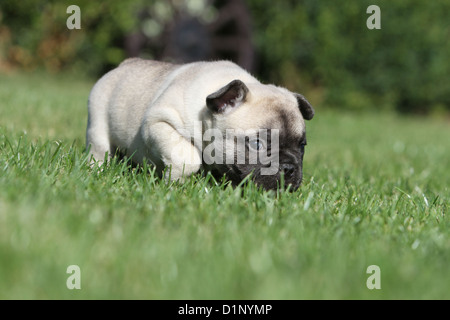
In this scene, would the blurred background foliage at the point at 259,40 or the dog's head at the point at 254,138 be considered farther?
the blurred background foliage at the point at 259,40

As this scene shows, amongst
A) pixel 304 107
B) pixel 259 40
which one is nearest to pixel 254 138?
pixel 304 107

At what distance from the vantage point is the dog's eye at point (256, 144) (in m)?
3.13

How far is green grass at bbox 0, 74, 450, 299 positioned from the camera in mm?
1690

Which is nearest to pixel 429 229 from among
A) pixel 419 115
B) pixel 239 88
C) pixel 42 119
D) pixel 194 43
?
pixel 239 88

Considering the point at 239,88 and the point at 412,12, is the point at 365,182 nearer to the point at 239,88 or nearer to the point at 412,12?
the point at 239,88

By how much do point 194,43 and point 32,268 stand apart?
446 inches

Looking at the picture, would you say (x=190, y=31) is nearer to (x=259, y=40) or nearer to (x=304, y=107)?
(x=259, y=40)

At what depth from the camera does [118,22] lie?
12000 mm

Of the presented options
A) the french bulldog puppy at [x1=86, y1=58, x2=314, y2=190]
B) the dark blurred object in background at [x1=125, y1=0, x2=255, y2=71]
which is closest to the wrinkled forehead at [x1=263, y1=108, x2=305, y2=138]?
the french bulldog puppy at [x1=86, y1=58, x2=314, y2=190]

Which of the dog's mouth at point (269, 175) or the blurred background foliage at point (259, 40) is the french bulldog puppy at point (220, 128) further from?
the blurred background foliage at point (259, 40)

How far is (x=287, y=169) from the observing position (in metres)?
3.14

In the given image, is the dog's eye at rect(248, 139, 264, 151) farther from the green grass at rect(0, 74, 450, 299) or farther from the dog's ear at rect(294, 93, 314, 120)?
the dog's ear at rect(294, 93, 314, 120)

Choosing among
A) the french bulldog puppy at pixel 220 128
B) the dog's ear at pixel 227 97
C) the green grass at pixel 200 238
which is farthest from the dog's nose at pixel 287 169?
the dog's ear at pixel 227 97

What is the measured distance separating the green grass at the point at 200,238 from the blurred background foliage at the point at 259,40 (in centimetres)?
918
